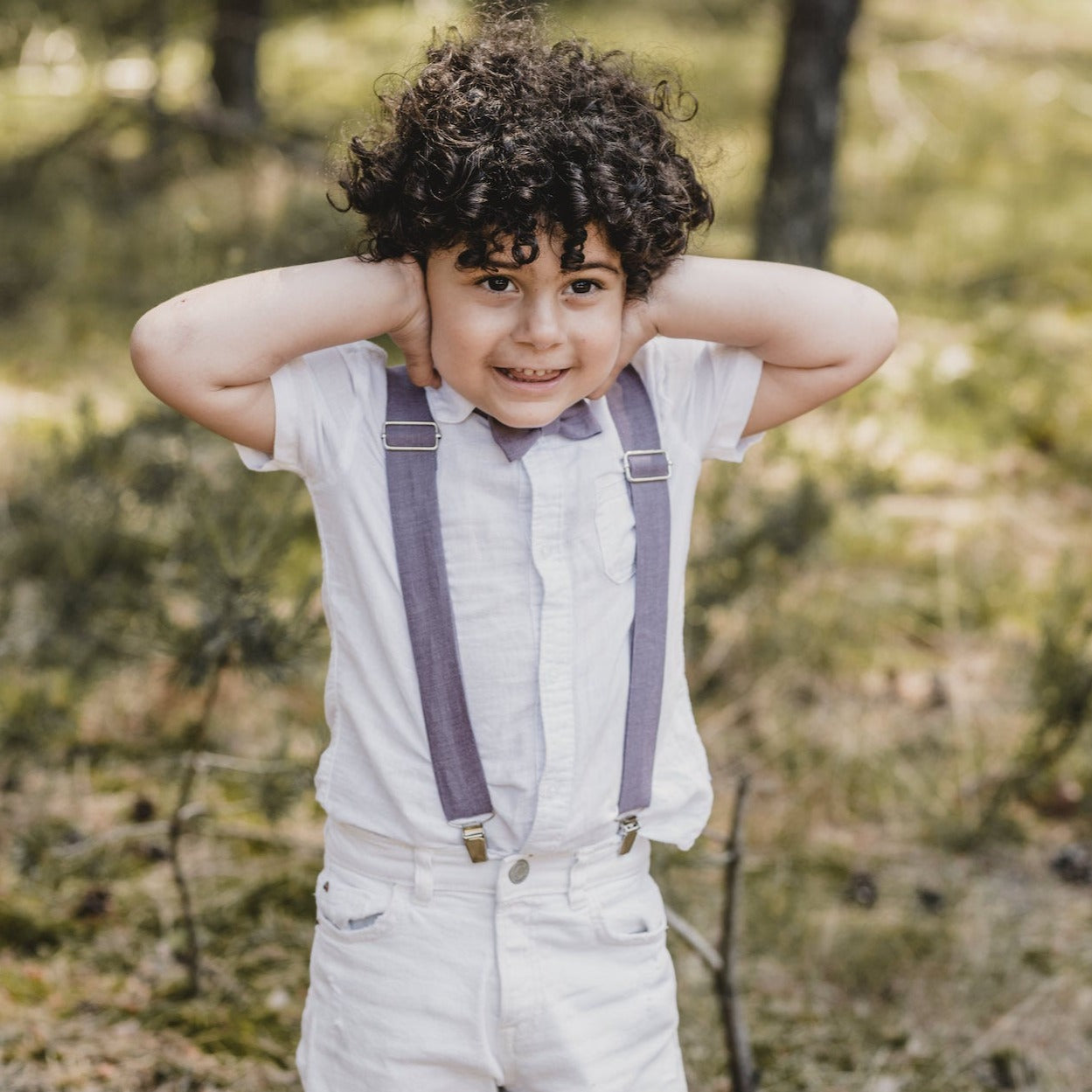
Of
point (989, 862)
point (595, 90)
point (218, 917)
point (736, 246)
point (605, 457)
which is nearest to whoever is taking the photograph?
point (595, 90)

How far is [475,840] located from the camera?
1544 millimetres

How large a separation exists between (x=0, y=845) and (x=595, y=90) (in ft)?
6.51

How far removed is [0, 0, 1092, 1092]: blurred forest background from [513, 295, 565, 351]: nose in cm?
38

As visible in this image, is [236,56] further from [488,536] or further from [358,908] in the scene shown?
[358,908]

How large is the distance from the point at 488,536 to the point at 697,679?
182cm

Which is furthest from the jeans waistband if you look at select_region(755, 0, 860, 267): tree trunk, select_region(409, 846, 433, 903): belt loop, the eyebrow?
select_region(755, 0, 860, 267): tree trunk

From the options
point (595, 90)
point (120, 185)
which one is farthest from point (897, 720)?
point (120, 185)

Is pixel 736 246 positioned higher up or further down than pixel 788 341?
higher up

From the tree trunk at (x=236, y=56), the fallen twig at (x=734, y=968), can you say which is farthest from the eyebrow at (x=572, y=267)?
the tree trunk at (x=236, y=56)

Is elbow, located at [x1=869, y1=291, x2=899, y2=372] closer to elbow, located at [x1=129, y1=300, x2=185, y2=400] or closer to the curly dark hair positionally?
the curly dark hair

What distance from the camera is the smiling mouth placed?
1.52 m

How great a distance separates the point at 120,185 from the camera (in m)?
6.07

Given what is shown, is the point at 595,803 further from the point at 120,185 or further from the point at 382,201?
the point at 120,185

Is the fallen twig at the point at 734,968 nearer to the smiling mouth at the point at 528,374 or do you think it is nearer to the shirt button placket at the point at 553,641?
the shirt button placket at the point at 553,641
